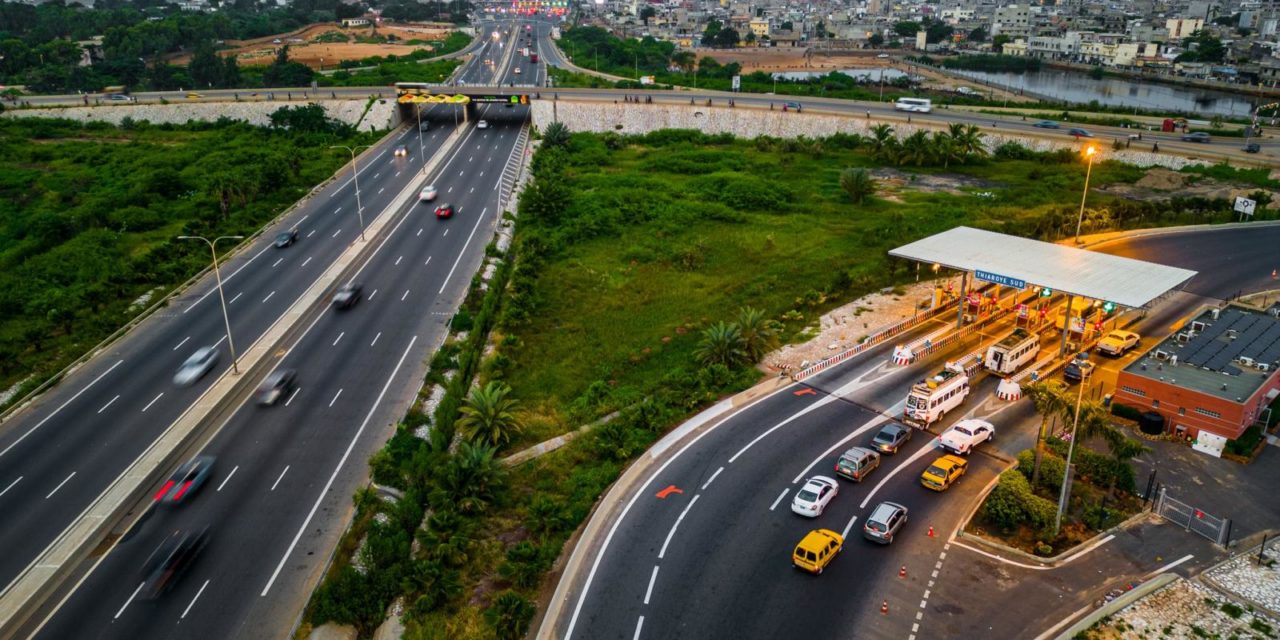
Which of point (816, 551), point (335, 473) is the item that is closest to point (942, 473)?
point (816, 551)

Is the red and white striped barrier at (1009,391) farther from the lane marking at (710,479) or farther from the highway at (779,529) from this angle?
the lane marking at (710,479)

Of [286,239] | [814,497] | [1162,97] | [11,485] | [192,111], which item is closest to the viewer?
[814,497]

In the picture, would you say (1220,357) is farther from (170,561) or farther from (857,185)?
(170,561)

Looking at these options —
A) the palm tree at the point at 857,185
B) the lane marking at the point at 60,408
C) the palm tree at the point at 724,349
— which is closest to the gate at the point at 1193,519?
the palm tree at the point at 724,349

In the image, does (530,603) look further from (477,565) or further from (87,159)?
(87,159)

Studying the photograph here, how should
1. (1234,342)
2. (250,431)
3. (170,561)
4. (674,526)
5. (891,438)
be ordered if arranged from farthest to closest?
(1234,342) → (250,431) → (891,438) → (674,526) → (170,561)

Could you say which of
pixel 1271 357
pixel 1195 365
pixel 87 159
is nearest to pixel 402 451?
pixel 1195 365
